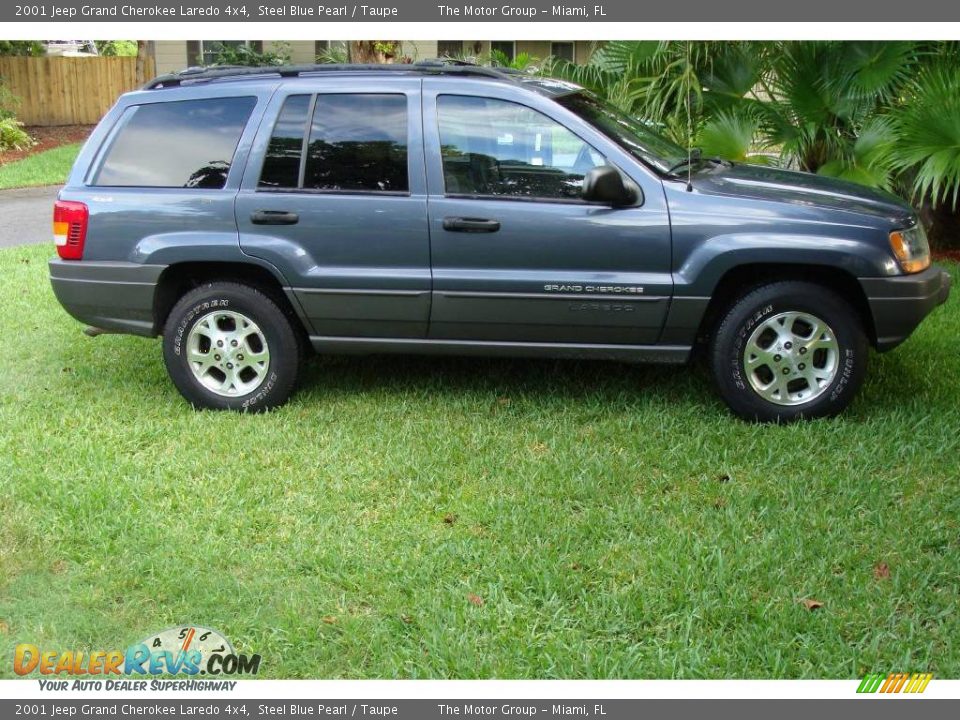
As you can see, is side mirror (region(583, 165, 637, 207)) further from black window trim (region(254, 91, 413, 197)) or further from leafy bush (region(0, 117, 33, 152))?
leafy bush (region(0, 117, 33, 152))

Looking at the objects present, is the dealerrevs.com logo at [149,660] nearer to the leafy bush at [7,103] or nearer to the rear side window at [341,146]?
the rear side window at [341,146]

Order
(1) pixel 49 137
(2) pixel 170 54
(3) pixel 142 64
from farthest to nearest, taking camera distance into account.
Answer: (1) pixel 49 137 < (3) pixel 142 64 < (2) pixel 170 54

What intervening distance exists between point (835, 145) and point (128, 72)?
20.9 metres

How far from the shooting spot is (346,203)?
18.9 feet

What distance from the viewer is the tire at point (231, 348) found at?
235 inches

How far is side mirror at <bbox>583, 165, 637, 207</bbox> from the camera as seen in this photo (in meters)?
5.36

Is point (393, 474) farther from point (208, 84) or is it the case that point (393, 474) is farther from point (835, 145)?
point (835, 145)

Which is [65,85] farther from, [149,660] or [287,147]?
[149,660]

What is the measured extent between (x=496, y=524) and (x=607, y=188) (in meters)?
1.91

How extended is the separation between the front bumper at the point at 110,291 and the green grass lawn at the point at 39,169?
39.3 feet

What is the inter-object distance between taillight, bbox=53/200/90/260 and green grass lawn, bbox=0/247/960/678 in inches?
36.7

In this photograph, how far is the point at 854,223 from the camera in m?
5.39

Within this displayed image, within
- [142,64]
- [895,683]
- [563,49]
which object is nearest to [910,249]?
[895,683]

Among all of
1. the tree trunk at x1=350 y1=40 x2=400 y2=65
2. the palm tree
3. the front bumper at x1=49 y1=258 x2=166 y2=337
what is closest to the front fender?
the palm tree
